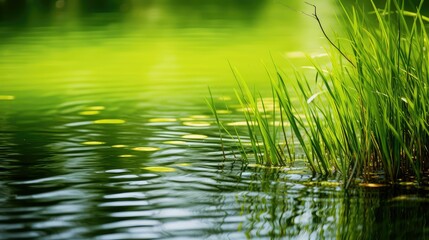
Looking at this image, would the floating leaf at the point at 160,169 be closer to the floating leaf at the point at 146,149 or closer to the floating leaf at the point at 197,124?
the floating leaf at the point at 146,149

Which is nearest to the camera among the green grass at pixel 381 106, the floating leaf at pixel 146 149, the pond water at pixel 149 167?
the pond water at pixel 149 167


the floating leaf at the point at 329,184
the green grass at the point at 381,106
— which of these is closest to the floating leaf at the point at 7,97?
the green grass at the point at 381,106

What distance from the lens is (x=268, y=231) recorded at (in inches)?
160

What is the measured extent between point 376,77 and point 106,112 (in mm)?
3242

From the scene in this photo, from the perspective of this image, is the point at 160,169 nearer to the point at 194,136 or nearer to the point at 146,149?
the point at 146,149

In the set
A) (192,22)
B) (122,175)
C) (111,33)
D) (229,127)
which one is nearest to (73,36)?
(111,33)

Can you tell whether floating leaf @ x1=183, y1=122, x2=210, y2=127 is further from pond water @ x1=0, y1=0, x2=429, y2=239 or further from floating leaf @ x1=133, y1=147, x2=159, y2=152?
floating leaf @ x1=133, y1=147, x2=159, y2=152

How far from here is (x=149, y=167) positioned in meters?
5.40

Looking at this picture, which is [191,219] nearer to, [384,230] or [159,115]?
[384,230]

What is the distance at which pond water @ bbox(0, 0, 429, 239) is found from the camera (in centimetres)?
416

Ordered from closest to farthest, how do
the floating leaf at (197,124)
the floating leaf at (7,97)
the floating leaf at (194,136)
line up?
1. the floating leaf at (194,136)
2. the floating leaf at (197,124)
3. the floating leaf at (7,97)

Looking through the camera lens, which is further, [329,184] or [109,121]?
[109,121]

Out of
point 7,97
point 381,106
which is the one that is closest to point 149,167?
point 381,106

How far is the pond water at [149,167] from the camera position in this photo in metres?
4.16
